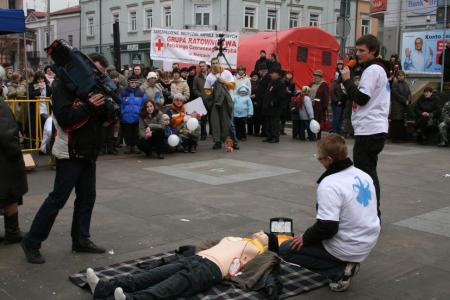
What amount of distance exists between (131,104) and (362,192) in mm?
7377

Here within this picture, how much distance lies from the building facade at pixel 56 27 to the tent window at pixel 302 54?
31.5 m

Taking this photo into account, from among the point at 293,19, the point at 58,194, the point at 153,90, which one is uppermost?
the point at 293,19

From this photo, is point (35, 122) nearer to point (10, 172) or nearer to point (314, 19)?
point (10, 172)

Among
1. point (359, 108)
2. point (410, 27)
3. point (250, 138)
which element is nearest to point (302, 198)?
point (359, 108)

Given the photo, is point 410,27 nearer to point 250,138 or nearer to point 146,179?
point 250,138

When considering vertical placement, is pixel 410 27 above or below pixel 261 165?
above

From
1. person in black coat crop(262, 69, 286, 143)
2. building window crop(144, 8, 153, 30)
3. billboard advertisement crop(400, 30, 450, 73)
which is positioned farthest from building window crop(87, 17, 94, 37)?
person in black coat crop(262, 69, 286, 143)

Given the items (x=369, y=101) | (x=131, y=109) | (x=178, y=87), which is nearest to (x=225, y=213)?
(x=369, y=101)

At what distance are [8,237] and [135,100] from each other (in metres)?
5.90

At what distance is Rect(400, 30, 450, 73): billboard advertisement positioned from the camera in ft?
65.0

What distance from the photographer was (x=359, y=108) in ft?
18.6

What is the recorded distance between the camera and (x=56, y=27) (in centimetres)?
5478

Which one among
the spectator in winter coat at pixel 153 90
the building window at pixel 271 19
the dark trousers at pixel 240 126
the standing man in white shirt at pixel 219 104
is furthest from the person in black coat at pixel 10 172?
the building window at pixel 271 19

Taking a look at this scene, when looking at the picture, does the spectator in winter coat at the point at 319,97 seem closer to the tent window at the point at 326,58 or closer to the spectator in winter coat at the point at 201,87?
the spectator in winter coat at the point at 201,87
